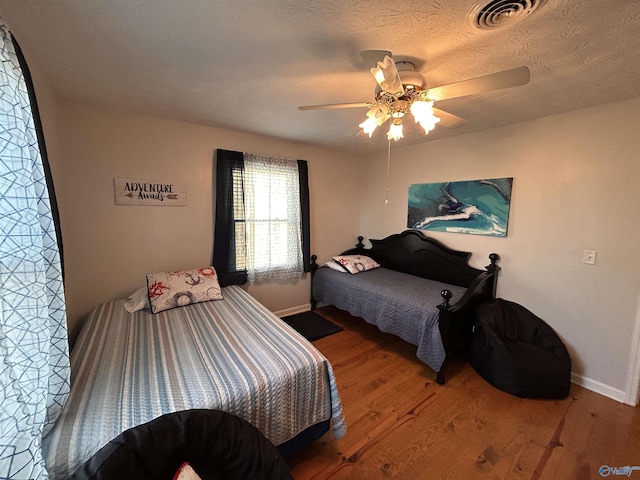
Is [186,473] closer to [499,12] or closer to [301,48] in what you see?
[301,48]

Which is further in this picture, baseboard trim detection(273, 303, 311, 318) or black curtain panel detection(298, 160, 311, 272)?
baseboard trim detection(273, 303, 311, 318)

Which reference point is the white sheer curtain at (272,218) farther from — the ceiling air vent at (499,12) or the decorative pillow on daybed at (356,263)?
the ceiling air vent at (499,12)

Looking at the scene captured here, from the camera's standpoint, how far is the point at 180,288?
2.20 metres

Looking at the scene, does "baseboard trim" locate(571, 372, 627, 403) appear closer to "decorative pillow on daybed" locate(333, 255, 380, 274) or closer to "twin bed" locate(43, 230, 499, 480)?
"twin bed" locate(43, 230, 499, 480)

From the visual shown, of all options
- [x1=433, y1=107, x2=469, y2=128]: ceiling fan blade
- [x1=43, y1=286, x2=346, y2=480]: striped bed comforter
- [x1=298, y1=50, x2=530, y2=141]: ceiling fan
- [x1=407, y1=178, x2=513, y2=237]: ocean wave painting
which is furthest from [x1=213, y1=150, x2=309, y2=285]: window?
[x1=433, y1=107, x2=469, y2=128]: ceiling fan blade

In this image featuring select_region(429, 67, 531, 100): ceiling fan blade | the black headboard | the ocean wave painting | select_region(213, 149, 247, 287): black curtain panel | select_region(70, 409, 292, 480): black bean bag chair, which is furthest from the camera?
the black headboard

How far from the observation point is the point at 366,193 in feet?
12.4

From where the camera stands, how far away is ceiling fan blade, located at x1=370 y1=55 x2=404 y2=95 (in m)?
1.06

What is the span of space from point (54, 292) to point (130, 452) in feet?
2.22

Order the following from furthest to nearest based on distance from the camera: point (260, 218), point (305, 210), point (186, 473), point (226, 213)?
point (305, 210) → point (260, 218) → point (226, 213) → point (186, 473)

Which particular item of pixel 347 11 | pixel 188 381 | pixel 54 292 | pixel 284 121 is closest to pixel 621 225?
pixel 347 11

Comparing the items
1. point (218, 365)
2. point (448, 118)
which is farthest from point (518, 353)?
point (218, 365)

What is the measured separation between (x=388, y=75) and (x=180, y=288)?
219 centimetres

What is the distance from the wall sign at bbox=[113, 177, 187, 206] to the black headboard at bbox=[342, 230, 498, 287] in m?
2.51
